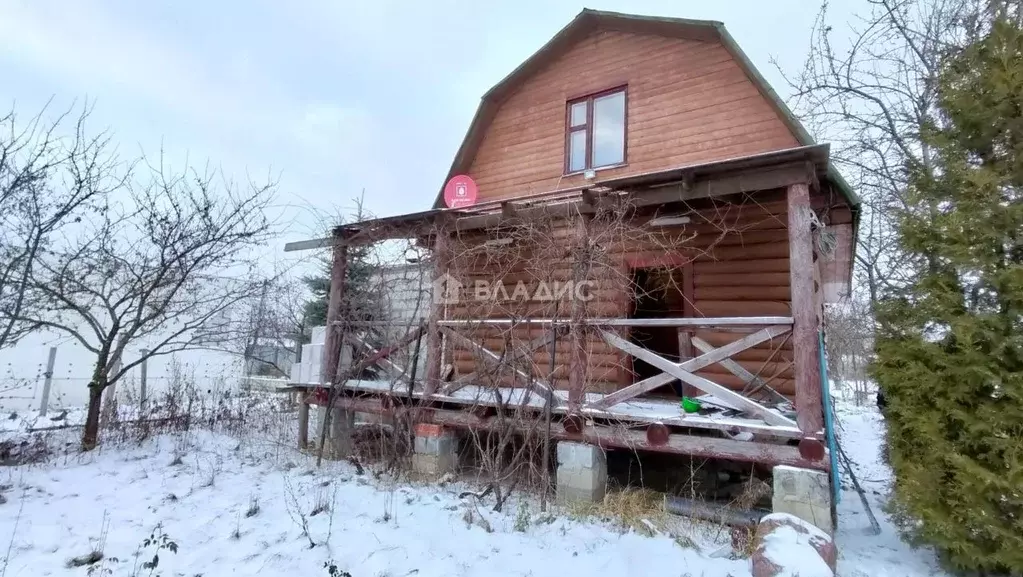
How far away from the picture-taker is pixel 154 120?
9477 millimetres

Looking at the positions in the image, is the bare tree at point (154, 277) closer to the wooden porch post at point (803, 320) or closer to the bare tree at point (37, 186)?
the bare tree at point (37, 186)

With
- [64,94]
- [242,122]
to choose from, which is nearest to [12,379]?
[64,94]

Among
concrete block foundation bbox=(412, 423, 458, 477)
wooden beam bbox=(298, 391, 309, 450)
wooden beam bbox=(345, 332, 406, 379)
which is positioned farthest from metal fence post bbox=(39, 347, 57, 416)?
concrete block foundation bbox=(412, 423, 458, 477)

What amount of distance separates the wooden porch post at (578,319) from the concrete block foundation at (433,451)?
1.89m

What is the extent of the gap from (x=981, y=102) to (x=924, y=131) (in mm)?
479

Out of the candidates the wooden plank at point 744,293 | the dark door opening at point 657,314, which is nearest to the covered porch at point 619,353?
the wooden plank at point 744,293

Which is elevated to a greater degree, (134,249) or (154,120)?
(154,120)

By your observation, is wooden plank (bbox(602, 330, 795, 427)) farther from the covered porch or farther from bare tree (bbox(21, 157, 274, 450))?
bare tree (bbox(21, 157, 274, 450))

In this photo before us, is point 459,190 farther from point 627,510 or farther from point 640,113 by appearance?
point 627,510

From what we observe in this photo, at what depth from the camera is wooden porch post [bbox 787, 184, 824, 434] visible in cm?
429

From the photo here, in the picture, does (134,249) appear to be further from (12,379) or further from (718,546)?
(718,546)

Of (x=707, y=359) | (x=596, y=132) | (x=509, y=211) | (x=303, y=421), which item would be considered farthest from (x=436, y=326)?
(x=596, y=132)

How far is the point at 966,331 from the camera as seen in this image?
3641 millimetres

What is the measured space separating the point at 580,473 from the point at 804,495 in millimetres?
1964
